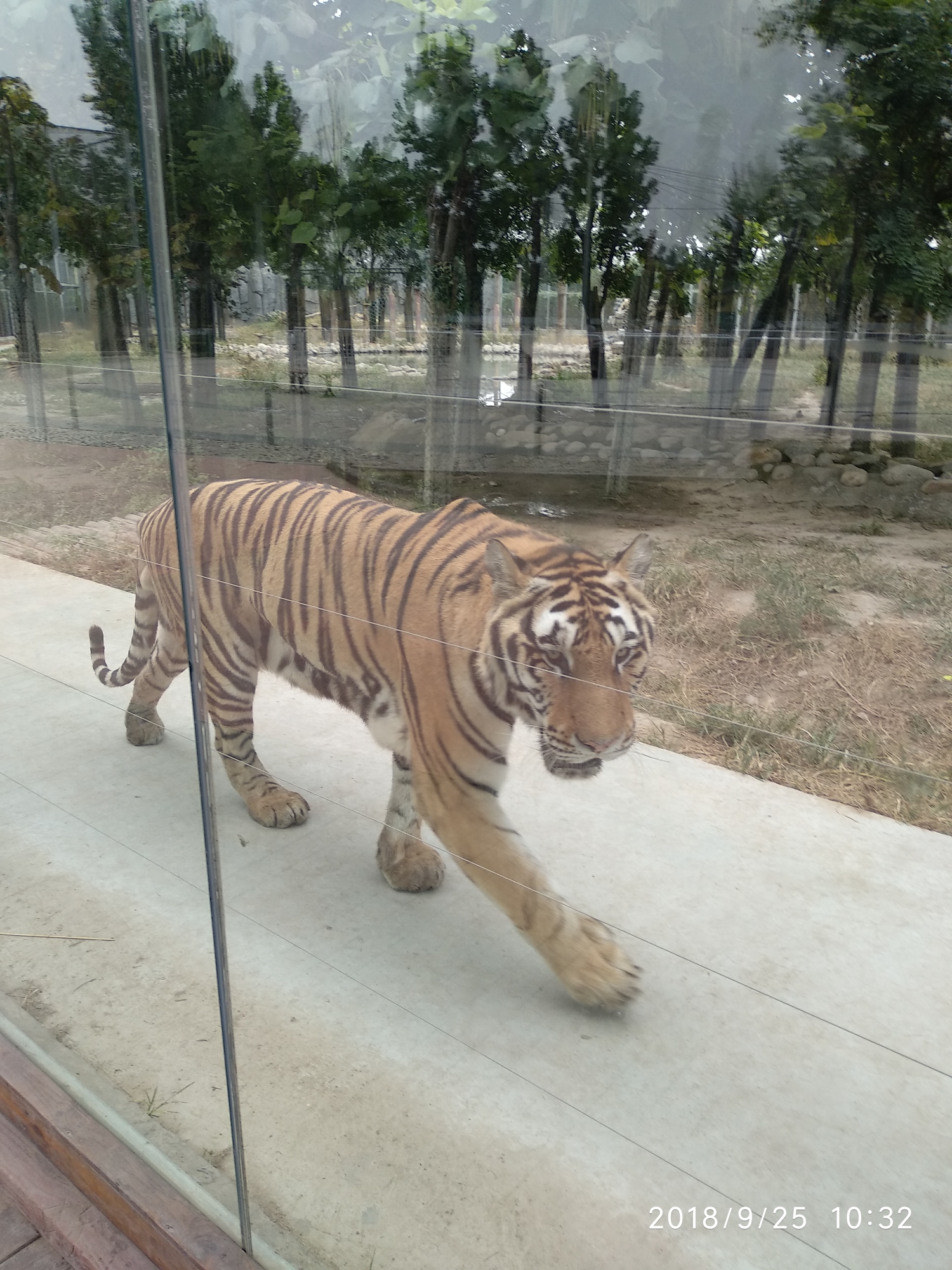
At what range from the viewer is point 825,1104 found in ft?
2.93

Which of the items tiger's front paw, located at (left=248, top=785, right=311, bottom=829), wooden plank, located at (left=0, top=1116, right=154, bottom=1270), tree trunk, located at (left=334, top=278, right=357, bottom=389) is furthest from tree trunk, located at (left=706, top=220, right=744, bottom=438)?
wooden plank, located at (left=0, top=1116, right=154, bottom=1270)

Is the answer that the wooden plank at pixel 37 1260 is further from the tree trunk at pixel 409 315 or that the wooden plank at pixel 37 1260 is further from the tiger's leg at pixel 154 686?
the tree trunk at pixel 409 315

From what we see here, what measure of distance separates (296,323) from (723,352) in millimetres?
546

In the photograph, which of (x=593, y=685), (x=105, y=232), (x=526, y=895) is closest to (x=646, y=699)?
(x=593, y=685)

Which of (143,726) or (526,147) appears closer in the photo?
(526,147)

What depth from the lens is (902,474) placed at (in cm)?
86

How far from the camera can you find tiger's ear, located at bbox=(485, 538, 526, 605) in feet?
3.33

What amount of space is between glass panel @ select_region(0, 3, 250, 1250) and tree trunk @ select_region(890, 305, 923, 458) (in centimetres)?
104

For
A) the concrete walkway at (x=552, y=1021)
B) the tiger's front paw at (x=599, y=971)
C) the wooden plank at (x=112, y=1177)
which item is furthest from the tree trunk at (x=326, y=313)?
the wooden plank at (x=112, y=1177)

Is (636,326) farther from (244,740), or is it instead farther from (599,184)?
(244,740)

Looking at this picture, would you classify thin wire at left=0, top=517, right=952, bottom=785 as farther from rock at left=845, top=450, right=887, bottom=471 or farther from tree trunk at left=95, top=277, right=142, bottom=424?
tree trunk at left=95, top=277, right=142, bottom=424

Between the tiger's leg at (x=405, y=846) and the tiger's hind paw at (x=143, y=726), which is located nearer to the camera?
the tiger's leg at (x=405, y=846)

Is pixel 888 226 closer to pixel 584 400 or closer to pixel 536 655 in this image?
pixel 584 400

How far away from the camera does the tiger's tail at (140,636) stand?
1600mm
